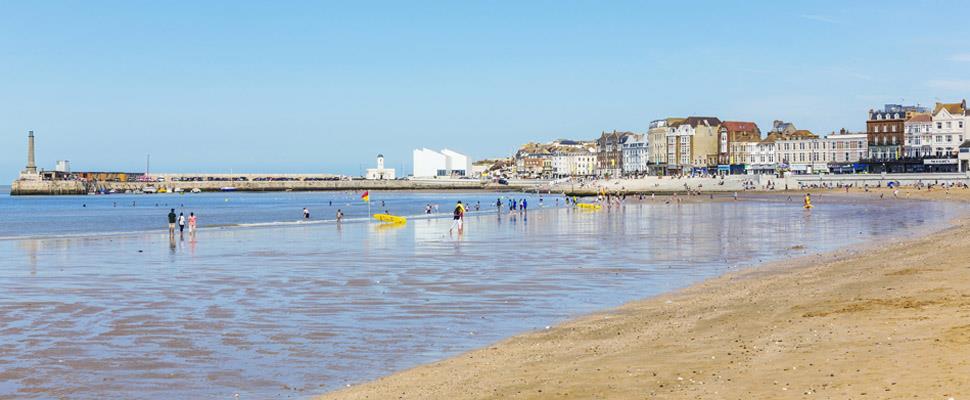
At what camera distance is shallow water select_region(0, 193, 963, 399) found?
45.8 ft

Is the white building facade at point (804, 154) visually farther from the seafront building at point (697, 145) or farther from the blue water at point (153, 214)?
the blue water at point (153, 214)

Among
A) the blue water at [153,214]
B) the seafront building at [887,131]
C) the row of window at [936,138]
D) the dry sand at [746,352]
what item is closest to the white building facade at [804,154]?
the seafront building at [887,131]

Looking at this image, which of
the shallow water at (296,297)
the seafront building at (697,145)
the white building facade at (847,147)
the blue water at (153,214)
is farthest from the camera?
the seafront building at (697,145)

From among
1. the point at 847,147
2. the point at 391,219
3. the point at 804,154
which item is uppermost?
the point at 847,147

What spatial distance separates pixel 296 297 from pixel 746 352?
40.8 ft

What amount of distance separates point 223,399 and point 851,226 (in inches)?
1751

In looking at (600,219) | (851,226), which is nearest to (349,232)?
(600,219)

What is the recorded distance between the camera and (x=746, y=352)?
40.8 feet

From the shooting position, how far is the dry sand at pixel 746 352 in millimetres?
10078

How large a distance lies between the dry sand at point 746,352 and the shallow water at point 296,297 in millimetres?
1455

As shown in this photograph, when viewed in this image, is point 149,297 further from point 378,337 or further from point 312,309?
point 378,337

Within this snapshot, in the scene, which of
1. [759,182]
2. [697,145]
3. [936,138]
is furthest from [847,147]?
[697,145]

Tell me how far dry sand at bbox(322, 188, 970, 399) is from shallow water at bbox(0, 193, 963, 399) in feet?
4.77

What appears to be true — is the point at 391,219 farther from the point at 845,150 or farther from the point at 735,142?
the point at 735,142
